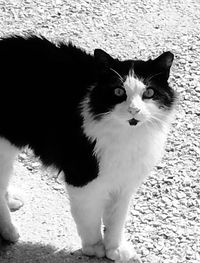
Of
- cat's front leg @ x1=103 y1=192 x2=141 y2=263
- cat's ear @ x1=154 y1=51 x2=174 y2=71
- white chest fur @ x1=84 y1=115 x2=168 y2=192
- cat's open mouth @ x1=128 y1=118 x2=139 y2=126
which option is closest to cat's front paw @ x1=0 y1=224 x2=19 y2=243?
cat's front leg @ x1=103 y1=192 x2=141 y2=263

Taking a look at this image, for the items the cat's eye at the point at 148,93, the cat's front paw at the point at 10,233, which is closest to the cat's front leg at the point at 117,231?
the cat's front paw at the point at 10,233

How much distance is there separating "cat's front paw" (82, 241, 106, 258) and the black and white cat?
0.06 metres

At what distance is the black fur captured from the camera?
252 centimetres

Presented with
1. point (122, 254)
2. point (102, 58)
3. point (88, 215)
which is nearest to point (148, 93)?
point (102, 58)

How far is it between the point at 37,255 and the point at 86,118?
0.84 meters

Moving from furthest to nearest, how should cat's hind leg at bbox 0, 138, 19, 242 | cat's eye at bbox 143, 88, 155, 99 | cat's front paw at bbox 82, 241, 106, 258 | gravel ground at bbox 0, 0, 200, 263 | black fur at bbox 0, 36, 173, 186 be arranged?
gravel ground at bbox 0, 0, 200, 263, cat's front paw at bbox 82, 241, 106, 258, cat's hind leg at bbox 0, 138, 19, 242, black fur at bbox 0, 36, 173, 186, cat's eye at bbox 143, 88, 155, 99

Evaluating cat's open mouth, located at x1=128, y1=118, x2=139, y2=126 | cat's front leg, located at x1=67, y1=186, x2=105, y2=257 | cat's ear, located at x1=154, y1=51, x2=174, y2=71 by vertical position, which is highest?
cat's ear, located at x1=154, y1=51, x2=174, y2=71

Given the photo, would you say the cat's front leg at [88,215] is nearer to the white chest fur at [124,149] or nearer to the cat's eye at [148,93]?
the white chest fur at [124,149]

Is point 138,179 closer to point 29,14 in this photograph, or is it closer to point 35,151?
point 35,151

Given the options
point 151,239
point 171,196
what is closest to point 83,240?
point 151,239

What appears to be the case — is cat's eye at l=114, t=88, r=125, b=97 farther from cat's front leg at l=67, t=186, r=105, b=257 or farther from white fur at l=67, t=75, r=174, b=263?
cat's front leg at l=67, t=186, r=105, b=257

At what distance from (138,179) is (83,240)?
454mm

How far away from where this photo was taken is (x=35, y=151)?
9.02ft

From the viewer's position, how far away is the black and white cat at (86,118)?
2.34m
